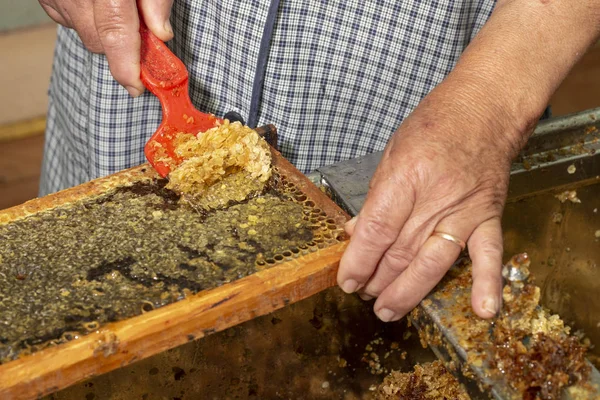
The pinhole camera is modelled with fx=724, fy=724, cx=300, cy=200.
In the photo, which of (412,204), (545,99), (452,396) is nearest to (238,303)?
(412,204)

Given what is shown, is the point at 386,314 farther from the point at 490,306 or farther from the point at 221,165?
the point at 221,165

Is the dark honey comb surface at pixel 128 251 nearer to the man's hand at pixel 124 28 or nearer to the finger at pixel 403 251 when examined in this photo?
the finger at pixel 403 251

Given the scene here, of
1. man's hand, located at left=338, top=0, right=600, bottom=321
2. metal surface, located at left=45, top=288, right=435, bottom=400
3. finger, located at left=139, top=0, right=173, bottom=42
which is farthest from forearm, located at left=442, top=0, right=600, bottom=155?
finger, located at left=139, top=0, right=173, bottom=42

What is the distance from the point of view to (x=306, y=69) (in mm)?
1570

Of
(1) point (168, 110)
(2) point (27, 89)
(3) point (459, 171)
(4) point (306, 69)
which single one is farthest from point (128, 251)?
(2) point (27, 89)

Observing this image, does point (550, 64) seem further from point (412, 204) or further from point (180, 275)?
point (180, 275)

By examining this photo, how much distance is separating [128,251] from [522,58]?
712mm

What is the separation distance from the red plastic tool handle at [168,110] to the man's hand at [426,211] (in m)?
0.36

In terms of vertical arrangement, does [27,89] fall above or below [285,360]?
below

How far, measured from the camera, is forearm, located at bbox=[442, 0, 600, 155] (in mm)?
1177

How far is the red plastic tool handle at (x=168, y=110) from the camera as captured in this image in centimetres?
126

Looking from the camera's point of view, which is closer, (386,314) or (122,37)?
(386,314)

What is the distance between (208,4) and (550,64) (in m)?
0.75

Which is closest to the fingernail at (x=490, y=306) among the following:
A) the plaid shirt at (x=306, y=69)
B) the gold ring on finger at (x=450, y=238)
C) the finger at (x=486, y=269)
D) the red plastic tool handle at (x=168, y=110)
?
the finger at (x=486, y=269)
